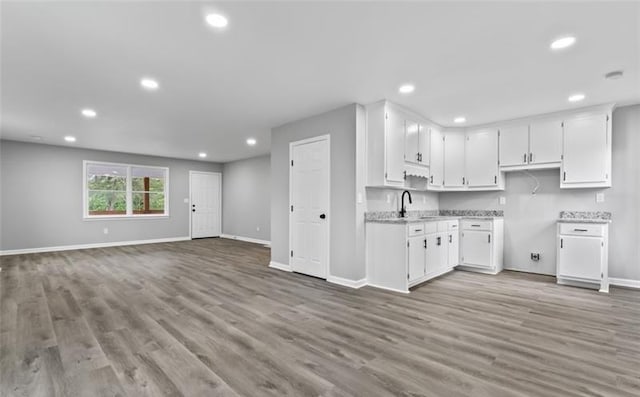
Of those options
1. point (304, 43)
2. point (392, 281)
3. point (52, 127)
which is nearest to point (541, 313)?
point (392, 281)

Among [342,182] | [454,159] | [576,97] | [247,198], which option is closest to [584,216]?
[576,97]

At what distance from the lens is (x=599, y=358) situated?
7.26 feet

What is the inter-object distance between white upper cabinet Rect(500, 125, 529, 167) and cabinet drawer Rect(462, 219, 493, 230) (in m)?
1.00

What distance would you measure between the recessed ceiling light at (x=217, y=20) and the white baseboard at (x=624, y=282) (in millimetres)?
5684

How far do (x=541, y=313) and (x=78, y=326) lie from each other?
4542 mm

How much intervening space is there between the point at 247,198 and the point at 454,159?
597cm

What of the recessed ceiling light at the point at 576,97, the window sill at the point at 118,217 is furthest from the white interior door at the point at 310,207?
the window sill at the point at 118,217

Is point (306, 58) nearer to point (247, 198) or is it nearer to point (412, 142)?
point (412, 142)

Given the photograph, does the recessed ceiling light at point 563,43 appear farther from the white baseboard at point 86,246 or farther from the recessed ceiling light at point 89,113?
the white baseboard at point 86,246

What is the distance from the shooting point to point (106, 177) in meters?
7.88

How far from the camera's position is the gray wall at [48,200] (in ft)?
21.5

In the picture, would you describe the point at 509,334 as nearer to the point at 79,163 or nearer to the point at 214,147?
the point at 214,147

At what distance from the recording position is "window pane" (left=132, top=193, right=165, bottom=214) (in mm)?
8336

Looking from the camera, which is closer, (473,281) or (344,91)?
(344,91)
